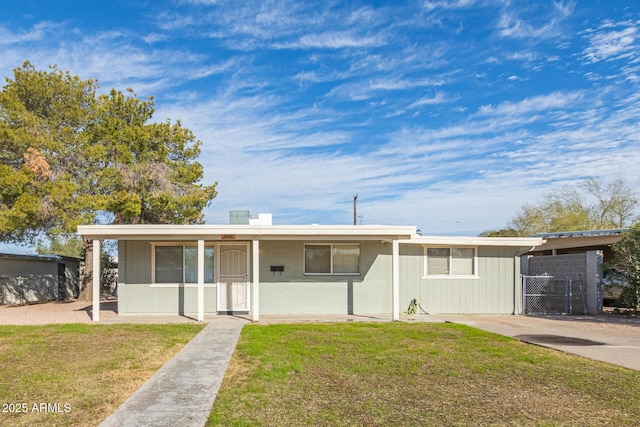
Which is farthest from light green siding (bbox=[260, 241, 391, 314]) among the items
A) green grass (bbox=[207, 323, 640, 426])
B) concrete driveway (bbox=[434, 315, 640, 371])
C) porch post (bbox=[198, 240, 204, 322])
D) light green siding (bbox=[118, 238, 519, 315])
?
green grass (bbox=[207, 323, 640, 426])

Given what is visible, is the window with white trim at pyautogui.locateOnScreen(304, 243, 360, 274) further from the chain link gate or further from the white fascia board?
the chain link gate

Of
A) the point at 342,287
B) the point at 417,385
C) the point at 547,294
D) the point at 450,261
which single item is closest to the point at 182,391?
the point at 417,385

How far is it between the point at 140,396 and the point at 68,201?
45.1 ft

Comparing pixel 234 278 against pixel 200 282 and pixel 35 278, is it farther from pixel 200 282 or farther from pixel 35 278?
pixel 35 278

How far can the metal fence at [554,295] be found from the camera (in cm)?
1517

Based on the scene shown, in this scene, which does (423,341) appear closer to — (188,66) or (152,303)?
(152,303)

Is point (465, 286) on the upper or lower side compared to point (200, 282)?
lower

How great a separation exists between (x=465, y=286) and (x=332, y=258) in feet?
13.1

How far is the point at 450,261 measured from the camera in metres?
14.5

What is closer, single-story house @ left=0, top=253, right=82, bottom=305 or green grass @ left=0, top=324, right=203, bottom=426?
green grass @ left=0, top=324, right=203, bottom=426

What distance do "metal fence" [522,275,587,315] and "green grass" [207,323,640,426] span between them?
6.45 metres

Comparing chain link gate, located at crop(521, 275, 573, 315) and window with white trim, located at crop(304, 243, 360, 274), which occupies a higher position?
window with white trim, located at crop(304, 243, 360, 274)

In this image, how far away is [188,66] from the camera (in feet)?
49.2

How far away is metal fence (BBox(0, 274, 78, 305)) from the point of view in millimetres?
20297
